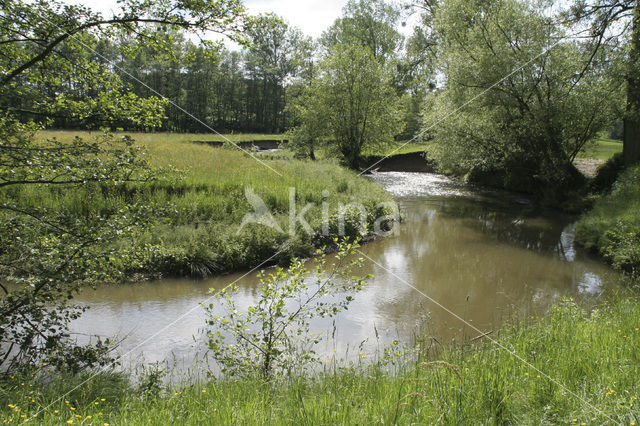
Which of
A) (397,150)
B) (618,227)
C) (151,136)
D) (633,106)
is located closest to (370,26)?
(397,150)

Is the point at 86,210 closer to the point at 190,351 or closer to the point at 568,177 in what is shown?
the point at 190,351

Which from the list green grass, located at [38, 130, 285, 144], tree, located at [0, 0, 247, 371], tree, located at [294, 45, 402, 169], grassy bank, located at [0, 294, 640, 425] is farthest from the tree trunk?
green grass, located at [38, 130, 285, 144]

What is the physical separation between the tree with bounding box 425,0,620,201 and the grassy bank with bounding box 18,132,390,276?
7.37 metres

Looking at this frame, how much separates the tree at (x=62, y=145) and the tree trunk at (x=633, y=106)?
1351cm

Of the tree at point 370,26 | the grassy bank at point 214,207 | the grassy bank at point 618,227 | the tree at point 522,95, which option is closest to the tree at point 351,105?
the tree at point 522,95

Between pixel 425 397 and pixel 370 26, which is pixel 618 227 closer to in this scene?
pixel 425 397

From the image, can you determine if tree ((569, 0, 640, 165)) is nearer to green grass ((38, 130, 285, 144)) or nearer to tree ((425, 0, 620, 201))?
tree ((425, 0, 620, 201))

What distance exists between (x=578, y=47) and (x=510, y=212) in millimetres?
7314

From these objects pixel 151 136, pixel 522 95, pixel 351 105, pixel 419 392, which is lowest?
pixel 419 392

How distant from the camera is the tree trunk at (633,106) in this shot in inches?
560

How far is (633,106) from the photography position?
15.5m

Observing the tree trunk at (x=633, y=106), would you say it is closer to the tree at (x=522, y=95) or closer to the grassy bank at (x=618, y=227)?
the tree at (x=522, y=95)

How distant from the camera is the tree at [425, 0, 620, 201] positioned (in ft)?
53.7

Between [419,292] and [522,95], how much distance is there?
12.8 meters
